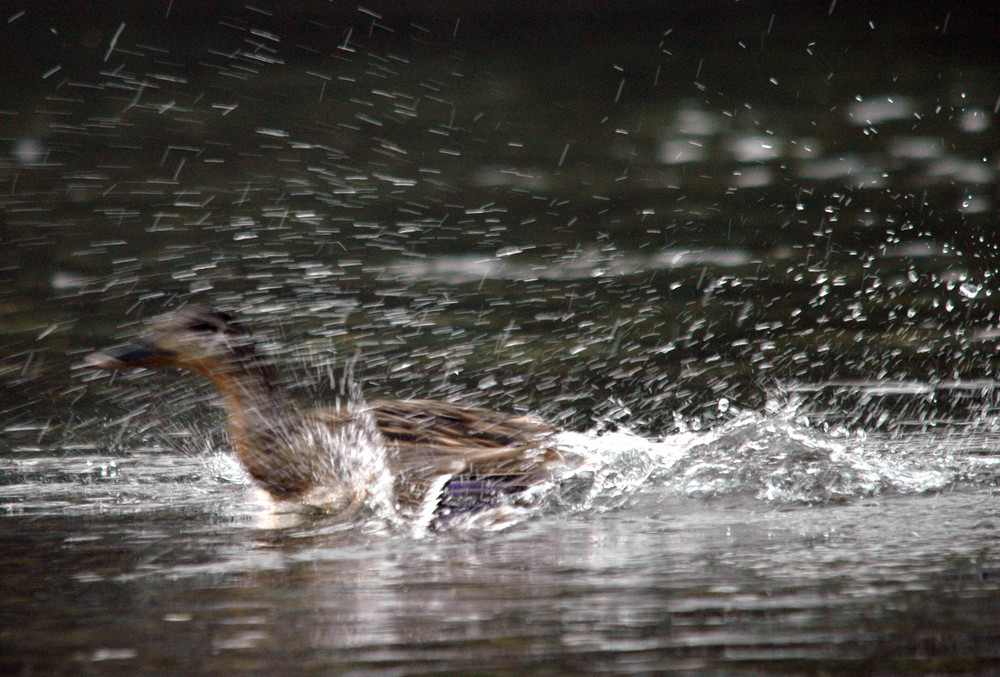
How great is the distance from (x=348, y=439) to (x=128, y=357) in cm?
108

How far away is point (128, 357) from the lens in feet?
16.6

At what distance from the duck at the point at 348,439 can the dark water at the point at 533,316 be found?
21 cm

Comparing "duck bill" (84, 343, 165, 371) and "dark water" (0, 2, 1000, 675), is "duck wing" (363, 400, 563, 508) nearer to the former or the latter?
"dark water" (0, 2, 1000, 675)

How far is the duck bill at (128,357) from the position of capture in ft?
16.6

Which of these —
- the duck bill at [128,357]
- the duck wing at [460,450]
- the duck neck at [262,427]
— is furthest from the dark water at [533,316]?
the duck bill at [128,357]

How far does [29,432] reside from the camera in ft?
20.0

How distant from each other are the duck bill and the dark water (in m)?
0.46

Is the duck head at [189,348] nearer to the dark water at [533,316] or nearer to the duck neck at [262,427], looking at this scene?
the duck neck at [262,427]

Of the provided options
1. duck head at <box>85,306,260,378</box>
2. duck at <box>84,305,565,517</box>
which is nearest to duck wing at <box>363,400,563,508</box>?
duck at <box>84,305,565,517</box>

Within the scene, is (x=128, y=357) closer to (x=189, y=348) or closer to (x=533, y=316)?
(x=189, y=348)

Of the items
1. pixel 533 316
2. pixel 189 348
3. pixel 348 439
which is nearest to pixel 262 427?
pixel 348 439

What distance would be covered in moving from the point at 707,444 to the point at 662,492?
1.56 feet

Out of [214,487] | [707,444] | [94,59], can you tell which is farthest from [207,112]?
[707,444]

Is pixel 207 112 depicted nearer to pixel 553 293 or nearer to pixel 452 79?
pixel 452 79
